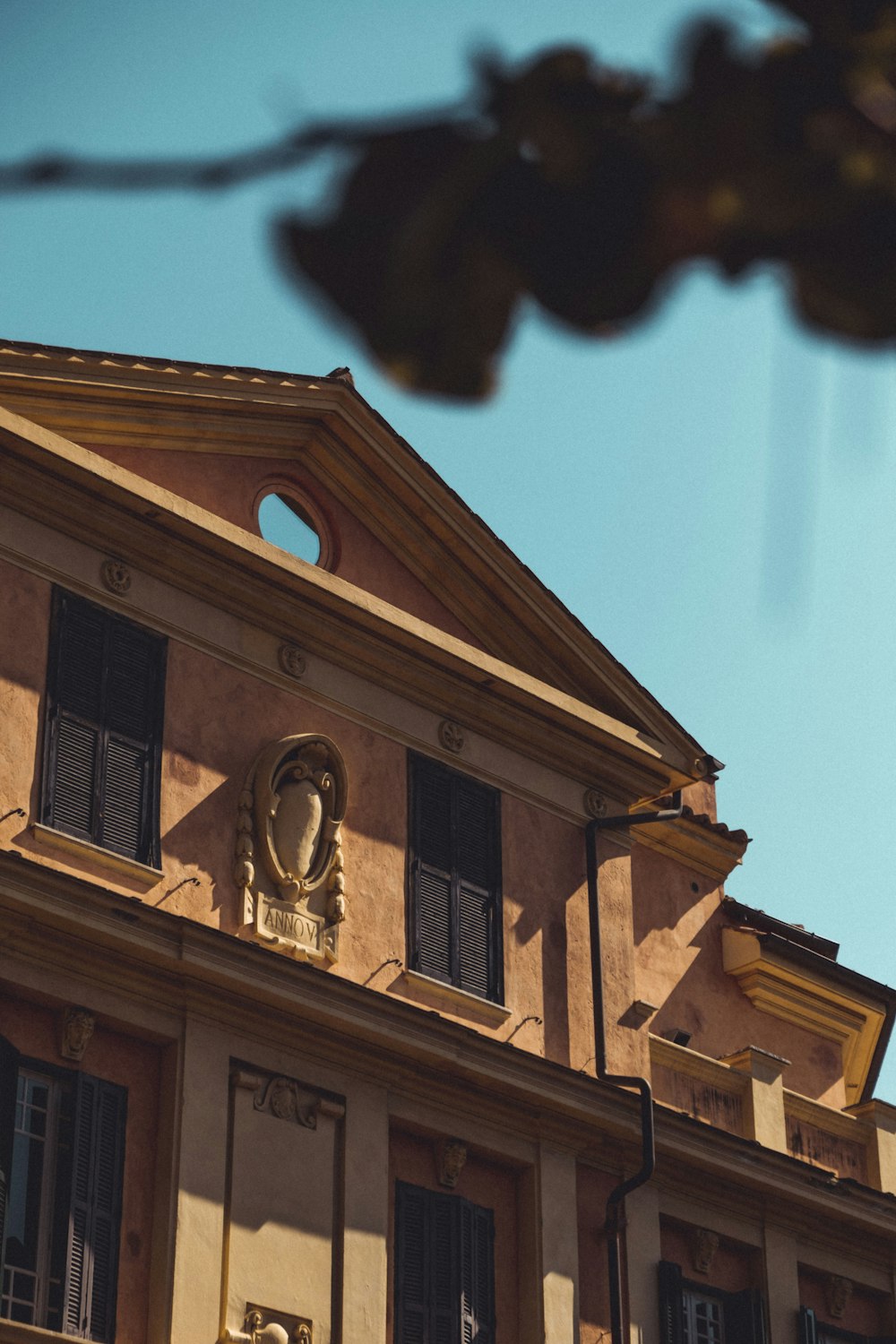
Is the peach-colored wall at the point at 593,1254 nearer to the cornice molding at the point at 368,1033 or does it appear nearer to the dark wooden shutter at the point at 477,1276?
the cornice molding at the point at 368,1033

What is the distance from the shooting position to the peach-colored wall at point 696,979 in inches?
906

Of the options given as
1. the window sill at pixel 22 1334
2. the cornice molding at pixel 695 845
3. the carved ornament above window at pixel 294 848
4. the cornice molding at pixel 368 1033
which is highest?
the cornice molding at pixel 695 845

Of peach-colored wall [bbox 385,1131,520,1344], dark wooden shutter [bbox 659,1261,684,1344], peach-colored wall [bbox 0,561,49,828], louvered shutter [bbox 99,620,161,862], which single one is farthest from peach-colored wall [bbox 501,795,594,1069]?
peach-colored wall [bbox 0,561,49,828]

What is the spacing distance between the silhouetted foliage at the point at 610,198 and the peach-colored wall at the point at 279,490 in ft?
46.5

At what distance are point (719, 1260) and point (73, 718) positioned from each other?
8.02 m

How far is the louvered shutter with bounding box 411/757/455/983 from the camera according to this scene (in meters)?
19.4

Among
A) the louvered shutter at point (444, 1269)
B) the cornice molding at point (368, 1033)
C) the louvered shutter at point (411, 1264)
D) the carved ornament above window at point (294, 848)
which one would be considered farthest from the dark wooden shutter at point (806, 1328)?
the carved ornament above window at point (294, 848)

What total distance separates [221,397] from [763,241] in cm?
1504

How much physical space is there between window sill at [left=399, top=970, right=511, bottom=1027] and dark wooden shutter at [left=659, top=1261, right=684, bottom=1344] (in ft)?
8.66

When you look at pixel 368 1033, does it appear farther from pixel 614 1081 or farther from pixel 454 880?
pixel 614 1081

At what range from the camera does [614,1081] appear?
20156 millimetres

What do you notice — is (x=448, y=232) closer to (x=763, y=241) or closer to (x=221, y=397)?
(x=763, y=241)

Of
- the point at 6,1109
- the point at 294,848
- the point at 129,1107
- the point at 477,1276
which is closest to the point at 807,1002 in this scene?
the point at 477,1276

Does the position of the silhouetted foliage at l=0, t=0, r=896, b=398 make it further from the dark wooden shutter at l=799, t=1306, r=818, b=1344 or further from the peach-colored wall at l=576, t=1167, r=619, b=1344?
the dark wooden shutter at l=799, t=1306, r=818, b=1344
